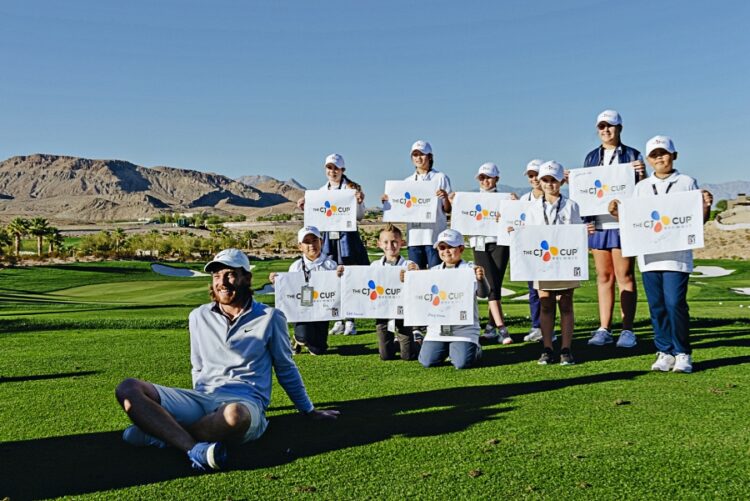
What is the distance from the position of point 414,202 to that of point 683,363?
4029 millimetres

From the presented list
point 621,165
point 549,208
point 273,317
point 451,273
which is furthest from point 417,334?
Answer: point 273,317

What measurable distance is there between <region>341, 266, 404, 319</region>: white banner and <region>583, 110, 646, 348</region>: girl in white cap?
8.11ft

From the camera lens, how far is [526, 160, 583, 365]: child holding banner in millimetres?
7316

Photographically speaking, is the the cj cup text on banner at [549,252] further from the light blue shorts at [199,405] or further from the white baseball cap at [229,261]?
the light blue shorts at [199,405]

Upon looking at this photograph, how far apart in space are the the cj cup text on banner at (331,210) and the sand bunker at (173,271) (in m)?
26.0

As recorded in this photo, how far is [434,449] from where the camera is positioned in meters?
4.42

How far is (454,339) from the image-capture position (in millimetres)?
7375

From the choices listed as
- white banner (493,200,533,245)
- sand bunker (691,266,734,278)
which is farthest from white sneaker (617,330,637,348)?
sand bunker (691,266,734,278)

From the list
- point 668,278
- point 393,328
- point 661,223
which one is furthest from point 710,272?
point 393,328

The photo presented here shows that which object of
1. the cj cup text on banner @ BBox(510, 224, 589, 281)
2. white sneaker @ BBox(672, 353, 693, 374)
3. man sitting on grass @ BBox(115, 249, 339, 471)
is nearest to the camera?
man sitting on grass @ BBox(115, 249, 339, 471)

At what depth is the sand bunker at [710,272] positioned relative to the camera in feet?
89.7

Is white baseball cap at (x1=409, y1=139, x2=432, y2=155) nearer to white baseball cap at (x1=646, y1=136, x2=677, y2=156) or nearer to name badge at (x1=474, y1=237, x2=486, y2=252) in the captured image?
name badge at (x1=474, y1=237, x2=486, y2=252)

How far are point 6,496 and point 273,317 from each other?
6.46ft

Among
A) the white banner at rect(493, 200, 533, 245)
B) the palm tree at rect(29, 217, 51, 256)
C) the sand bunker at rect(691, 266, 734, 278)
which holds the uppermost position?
the palm tree at rect(29, 217, 51, 256)
